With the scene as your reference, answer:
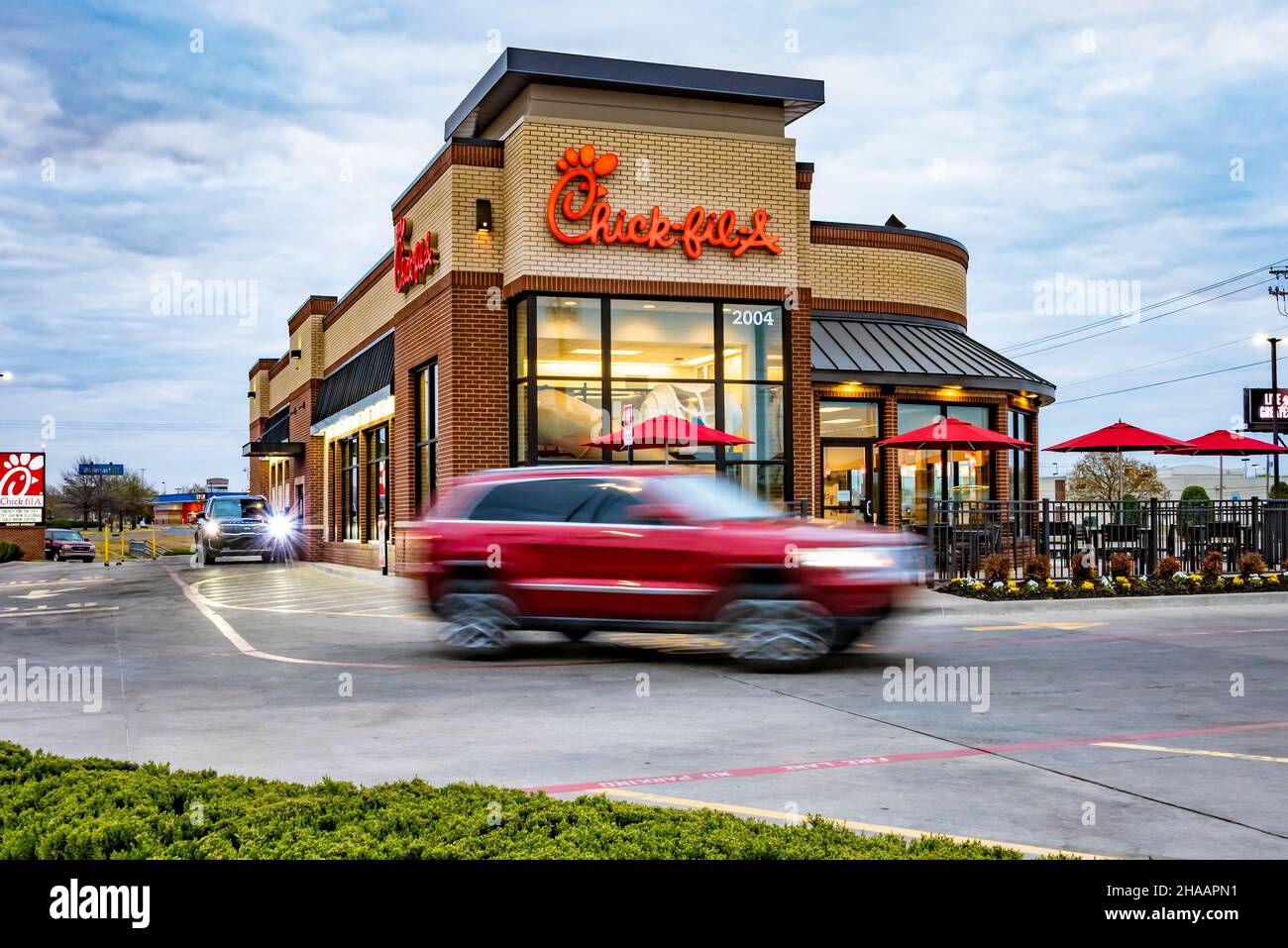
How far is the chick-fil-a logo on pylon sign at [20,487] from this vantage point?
51219mm

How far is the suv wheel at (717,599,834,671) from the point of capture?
11.2 meters

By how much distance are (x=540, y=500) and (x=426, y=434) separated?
40.1 ft

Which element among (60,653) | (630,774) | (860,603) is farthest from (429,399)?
(630,774)

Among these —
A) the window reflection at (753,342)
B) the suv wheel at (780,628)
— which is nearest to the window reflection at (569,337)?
the window reflection at (753,342)

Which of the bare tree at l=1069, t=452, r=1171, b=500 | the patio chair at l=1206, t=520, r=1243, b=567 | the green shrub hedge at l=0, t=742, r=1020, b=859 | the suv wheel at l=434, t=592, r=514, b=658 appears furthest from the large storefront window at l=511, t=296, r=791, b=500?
the bare tree at l=1069, t=452, r=1171, b=500

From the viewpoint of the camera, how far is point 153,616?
17.8 metres

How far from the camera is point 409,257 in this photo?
78.7 ft

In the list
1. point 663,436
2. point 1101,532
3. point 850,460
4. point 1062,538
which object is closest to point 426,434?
point 663,436

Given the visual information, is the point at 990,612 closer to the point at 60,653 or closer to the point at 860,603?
the point at 860,603

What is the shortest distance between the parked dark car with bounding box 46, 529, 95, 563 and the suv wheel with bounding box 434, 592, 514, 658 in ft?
147

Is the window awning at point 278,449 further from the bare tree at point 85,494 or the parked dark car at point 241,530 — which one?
the bare tree at point 85,494

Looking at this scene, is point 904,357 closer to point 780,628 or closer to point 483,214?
point 483,214
